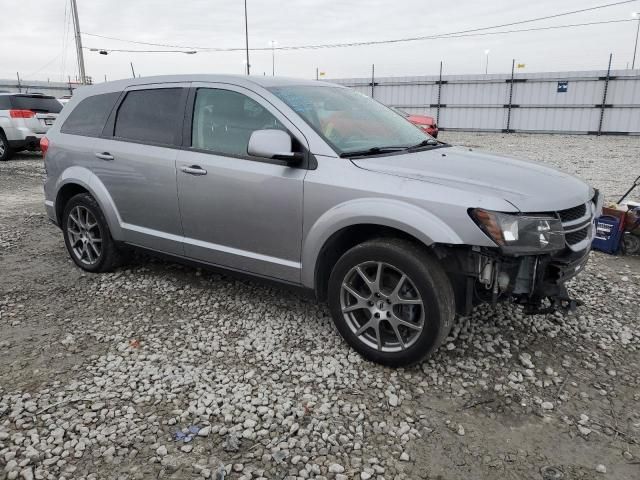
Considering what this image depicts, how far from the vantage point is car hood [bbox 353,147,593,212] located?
9.06ft

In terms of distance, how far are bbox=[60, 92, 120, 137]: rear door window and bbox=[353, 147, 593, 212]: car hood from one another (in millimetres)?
2609

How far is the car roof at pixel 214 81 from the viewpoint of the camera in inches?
144

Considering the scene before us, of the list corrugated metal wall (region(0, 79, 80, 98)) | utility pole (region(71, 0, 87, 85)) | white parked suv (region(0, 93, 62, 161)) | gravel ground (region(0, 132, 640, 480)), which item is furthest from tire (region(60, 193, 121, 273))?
corrugated metal wall (region(0, 79, 80, 98))

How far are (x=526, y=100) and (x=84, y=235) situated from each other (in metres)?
20.4

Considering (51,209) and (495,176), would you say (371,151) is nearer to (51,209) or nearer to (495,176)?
(495,176)

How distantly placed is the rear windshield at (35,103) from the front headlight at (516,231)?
12581 millimetres

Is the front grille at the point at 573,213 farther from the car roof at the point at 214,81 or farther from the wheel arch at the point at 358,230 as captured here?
the car roof at the point at 214,81

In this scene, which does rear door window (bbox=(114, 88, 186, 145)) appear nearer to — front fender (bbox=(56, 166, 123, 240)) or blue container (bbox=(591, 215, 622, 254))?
front fender (bbox=(56, 166, 123, 240))

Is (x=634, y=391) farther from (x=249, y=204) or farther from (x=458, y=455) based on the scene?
(x=249, y=204)

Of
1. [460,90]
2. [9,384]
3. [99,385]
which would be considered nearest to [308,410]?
[99,385]

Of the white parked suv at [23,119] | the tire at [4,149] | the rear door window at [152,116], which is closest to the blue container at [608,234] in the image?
the rear door window at [152,116]

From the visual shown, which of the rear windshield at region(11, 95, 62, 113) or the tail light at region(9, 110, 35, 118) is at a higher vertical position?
the rear windshield at region(11, 95, 62, 113)

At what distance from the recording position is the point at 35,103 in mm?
12125

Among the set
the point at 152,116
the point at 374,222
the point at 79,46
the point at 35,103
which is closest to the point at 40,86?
the point at 79,46
